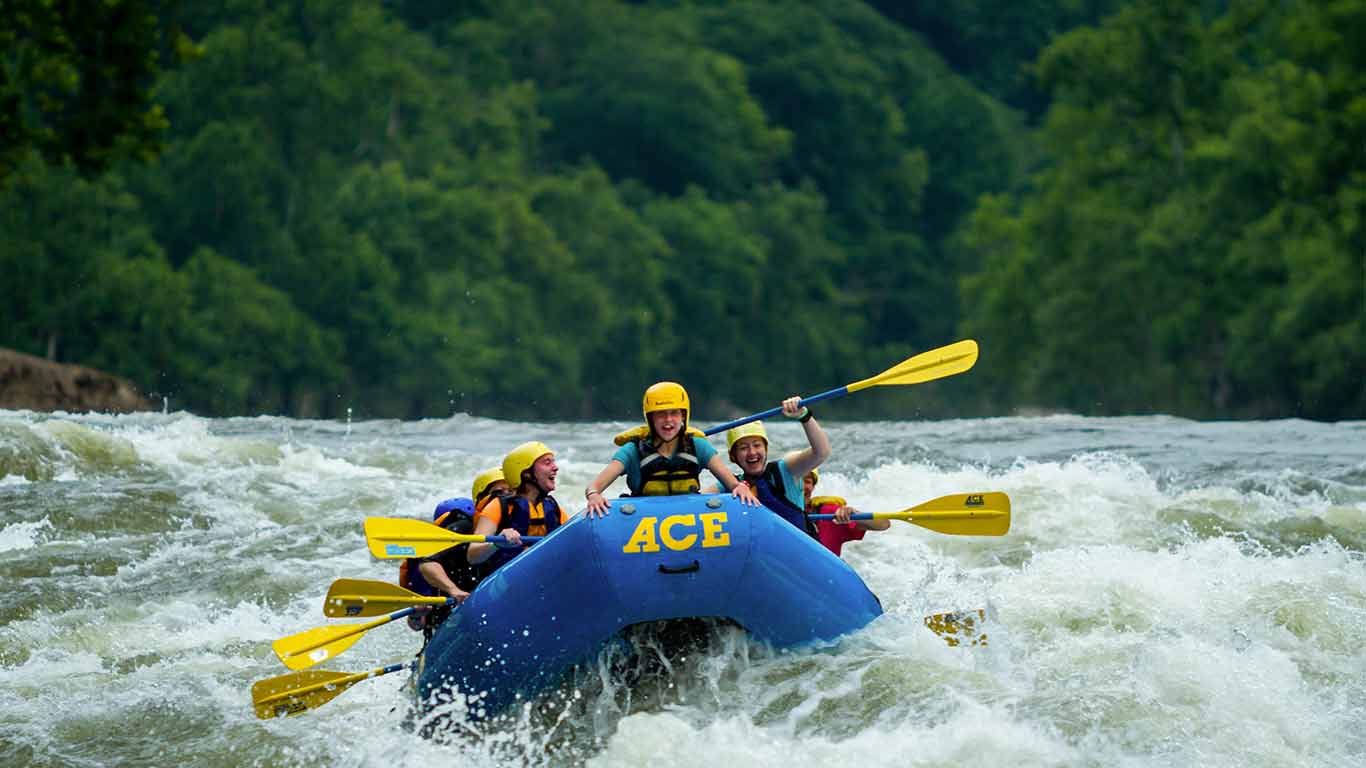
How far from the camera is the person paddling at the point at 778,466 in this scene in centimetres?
834

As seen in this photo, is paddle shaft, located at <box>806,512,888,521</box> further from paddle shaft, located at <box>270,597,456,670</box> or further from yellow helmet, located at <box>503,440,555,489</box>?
paddle shaft, located at <box>270,597,456,670</box>

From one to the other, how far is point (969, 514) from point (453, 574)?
6.96ft

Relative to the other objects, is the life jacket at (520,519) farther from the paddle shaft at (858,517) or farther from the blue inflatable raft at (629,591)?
the paddle shaft at (858,517)

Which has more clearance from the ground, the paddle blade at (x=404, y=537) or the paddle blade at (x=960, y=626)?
the paddle blade at (x=404, y=537)

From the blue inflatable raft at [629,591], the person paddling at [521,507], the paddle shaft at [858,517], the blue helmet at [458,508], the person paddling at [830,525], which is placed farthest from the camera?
the person paddling at [830,525]

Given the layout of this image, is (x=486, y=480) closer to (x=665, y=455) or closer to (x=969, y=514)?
(x=665, y=455)

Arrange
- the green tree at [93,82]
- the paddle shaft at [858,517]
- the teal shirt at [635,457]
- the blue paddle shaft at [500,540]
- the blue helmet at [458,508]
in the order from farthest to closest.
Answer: the green tree at [93,82] < the blue helmet at [458,508] < the paddle shaft at [858,517] < the teal shirt at [635,457] < the blue paddle shaft at [500,540]

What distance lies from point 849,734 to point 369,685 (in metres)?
2.39

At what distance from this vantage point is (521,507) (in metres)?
7.93

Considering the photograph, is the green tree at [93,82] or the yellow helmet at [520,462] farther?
the green tree at [93,82]

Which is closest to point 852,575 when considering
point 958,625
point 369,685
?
point 958,625

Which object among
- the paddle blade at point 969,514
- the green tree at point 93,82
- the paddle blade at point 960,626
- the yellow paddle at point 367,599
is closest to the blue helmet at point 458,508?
the yellow paddle at point 367,599

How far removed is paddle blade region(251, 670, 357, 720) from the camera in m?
7.66

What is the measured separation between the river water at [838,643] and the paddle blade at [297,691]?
117 millimetres
